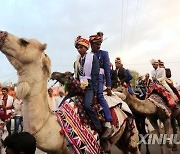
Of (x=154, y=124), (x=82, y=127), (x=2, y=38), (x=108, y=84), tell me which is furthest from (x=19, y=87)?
(x=154, y=124)

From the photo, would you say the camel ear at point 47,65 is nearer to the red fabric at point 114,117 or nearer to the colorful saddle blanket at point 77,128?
the colorful saddle blanket at point 77,128

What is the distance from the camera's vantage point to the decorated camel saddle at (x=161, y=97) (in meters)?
10.1

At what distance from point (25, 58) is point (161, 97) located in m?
5.81

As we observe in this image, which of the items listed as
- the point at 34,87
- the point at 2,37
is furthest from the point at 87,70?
the point at 2,37

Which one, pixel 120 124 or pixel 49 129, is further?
pixel 120 124

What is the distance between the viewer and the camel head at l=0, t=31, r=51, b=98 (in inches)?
211

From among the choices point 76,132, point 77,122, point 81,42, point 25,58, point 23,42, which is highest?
point 81,42

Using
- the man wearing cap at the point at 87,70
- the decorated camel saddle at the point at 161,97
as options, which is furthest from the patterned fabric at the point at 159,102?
the man wearing cap at the point at 87,70

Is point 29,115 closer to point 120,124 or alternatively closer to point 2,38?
point 2,38

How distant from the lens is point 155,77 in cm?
1115

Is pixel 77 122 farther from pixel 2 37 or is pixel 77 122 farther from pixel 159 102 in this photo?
pixel 159 102

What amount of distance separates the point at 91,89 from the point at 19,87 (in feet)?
4.70

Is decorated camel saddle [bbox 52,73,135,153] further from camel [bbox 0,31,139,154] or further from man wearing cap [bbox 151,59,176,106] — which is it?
man wearing cap [bbox 151,59,176,106]

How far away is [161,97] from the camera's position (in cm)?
1043
